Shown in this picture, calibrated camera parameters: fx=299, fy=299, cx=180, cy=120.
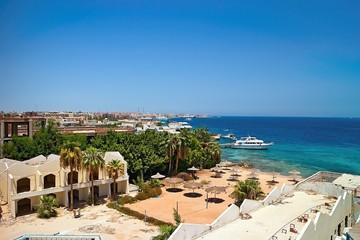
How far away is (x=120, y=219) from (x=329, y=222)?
16.7 m

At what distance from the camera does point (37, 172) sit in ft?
93.0

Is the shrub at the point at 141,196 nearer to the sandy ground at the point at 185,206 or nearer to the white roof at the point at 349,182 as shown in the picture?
the sandy ground at the point at 185,206

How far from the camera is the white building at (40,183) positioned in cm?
2699

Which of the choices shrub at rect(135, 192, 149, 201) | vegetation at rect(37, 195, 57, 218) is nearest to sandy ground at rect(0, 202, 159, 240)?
vegetation at rect(37, 195, 57, 218)

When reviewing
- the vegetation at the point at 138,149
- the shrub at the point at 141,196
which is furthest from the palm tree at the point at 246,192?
the vegetation at the point at 138,149

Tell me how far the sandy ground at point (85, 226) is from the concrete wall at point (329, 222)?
11.7 metres

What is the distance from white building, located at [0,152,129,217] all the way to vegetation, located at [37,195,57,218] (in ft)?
4.33

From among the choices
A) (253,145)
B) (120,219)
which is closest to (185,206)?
(120,219)

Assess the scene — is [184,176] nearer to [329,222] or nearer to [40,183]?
[40,183]

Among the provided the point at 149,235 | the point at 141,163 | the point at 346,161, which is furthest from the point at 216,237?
the point at 346,161

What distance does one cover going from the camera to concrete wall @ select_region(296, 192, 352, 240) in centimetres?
1556

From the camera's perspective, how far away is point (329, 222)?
18938 millimetres

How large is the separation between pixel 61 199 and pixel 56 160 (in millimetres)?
4061

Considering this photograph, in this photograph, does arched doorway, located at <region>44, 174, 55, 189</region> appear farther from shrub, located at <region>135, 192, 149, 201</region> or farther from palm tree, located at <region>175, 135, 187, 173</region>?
palm tree, located at <region>175, 135, 187, 173</region>
